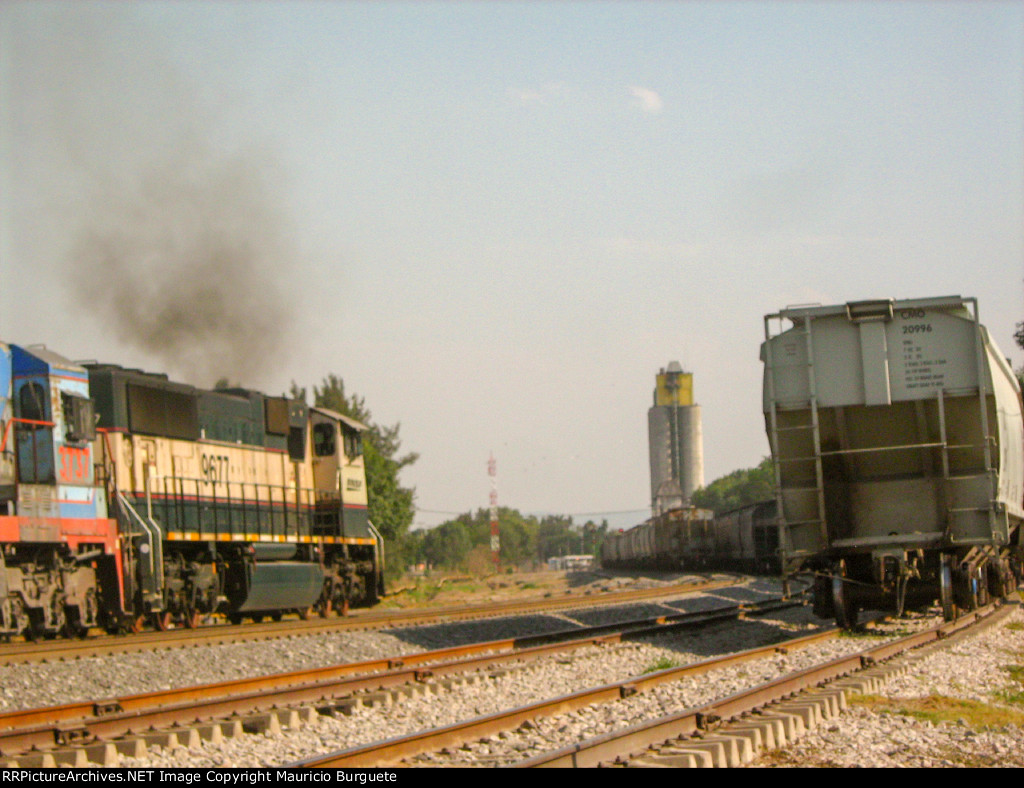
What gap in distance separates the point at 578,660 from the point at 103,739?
Result: 6015 millimetres

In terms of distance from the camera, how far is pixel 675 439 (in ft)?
498

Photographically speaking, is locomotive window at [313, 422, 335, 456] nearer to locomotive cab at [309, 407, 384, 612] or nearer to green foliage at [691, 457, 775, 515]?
locomotive cab at [309, 407, 384, 612]

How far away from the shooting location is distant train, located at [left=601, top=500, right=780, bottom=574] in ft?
123

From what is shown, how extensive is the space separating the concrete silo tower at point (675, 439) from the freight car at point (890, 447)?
13429cm

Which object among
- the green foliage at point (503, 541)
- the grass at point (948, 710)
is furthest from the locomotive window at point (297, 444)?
the green foliage at point (503, 541)

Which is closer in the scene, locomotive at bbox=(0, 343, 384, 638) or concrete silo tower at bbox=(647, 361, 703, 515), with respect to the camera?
locomotive at bbox=(0, 343, 384, 638)

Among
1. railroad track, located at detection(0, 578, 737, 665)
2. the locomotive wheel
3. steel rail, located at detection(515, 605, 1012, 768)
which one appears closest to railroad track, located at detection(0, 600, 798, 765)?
steel rail, located at detection(515, 605, 1012, 768)

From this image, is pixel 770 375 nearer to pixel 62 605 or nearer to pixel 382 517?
pixel 62 605

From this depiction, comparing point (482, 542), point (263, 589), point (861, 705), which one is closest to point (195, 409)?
point (263, 589)

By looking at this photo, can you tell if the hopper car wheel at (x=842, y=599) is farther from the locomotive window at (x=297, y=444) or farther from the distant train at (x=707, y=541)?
the distant train at (x=707, y=541)

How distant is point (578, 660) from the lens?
12.2 meters

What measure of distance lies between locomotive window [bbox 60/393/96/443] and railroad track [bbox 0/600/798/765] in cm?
605
